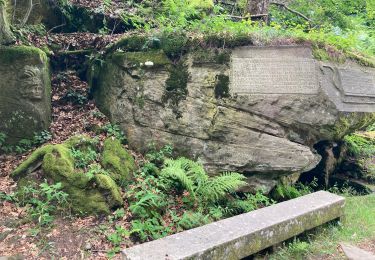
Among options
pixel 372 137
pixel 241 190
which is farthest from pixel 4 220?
pixel 372 137

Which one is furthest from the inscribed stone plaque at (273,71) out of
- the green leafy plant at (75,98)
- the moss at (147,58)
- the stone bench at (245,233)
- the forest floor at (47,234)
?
the forest floor at (47,234)

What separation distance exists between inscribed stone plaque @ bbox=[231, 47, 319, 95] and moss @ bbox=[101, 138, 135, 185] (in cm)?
238

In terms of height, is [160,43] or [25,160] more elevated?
[160,43]

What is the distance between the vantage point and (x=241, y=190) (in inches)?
272

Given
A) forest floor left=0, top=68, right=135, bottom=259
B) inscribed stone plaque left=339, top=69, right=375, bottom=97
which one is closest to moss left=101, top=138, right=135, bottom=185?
forest floor left=0, top=68, right=135, bottom=259

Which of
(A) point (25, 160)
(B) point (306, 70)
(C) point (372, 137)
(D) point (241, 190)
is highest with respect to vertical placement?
(B) point (306, 70)

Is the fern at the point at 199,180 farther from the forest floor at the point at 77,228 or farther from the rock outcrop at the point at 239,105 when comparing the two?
the forest floor at the point at 77,228

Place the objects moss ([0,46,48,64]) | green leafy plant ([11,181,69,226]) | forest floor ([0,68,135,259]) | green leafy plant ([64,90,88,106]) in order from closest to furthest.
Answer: forest floor ([0,68,135,259]) → green leafy plant ([11,181,69,226]) → moss ([0,46,48,64]) → green leafy plant ([64,90,88,106])

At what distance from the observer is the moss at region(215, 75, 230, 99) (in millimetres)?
6688

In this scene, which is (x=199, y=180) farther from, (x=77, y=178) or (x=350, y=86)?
(x=350, y=86)

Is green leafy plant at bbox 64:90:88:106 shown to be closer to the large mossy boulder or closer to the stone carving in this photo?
the large mossy boulder

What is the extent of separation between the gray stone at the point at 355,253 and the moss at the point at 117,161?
141 inches

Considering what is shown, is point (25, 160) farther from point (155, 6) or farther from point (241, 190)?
point (155, 6)

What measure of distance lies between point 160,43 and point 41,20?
325 centimetres
